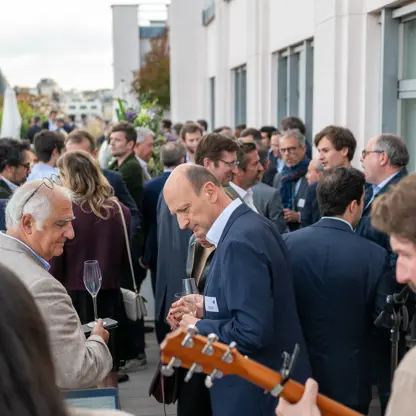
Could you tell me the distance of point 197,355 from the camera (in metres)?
2.04

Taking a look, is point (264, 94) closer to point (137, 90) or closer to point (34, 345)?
point (34, 345)

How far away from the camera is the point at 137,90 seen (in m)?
32.2

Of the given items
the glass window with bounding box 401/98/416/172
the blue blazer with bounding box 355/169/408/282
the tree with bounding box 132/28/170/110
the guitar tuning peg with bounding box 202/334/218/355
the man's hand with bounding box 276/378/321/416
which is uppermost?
the tree with bounding box 132/28/170/110

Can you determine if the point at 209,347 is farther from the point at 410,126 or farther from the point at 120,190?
the point at 410,126

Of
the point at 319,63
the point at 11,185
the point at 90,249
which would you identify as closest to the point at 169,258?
the point at 90,249

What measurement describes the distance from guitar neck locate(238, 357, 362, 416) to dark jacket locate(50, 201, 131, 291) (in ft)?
10.8

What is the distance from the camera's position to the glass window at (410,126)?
25.8ft

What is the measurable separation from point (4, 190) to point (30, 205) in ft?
8.45

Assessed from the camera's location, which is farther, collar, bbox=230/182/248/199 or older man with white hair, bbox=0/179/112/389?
collar, bbox=230/182/248/199

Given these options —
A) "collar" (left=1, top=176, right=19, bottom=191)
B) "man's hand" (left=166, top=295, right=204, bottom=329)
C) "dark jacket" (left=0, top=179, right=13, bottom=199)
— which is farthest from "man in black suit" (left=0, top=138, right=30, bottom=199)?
"man's hand" (left=166, top=295, right=204, bottom=329)

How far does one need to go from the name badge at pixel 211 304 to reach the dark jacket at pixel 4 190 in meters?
2.91

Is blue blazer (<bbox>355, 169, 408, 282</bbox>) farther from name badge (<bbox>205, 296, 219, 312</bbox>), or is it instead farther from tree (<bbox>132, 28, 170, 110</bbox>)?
tree (<bbox>132, 28, 170, 110</bbox>)

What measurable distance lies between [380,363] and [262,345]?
Answer: 1602 millimetres

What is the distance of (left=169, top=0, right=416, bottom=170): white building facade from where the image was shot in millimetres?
8109
